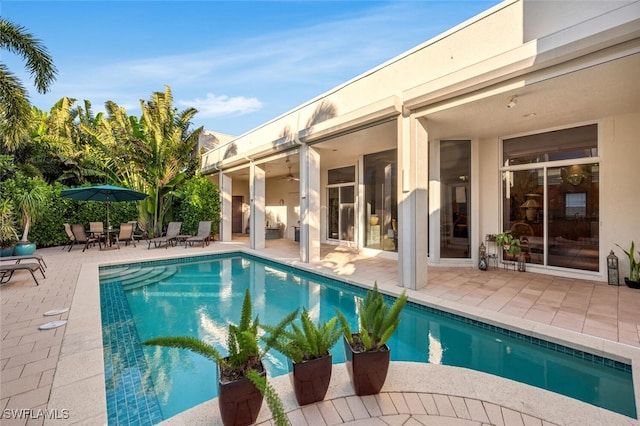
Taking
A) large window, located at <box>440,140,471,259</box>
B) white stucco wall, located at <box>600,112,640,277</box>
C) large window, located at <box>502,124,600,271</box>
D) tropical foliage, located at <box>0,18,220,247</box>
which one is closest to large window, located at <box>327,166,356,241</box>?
large window, located at <box>440,140,471,259</box>

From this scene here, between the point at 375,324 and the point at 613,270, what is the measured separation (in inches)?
294

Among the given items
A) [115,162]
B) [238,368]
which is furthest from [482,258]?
[115,162]

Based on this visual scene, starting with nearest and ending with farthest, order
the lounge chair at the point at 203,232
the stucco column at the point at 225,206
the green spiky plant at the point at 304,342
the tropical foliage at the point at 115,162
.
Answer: the green spiky plant at the point at 304,342 < the tropical foliage at the point at 115,162 < the lounge chair at the point at 203,232 < the stucco column at the point at 225,206

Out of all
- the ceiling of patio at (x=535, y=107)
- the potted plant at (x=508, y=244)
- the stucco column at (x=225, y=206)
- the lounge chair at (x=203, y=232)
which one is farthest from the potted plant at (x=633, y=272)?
the stucco column at (x=225, y=206)

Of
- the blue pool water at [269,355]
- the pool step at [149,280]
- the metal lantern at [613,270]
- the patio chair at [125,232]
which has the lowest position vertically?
the blue pool water at [269,355]

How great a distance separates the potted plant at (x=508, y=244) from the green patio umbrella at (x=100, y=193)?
14.2 meters

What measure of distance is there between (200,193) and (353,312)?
11.9m

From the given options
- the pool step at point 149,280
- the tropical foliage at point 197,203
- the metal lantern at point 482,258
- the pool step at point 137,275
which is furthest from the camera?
the tropical foliage at point 197,203

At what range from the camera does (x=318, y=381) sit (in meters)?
2.70

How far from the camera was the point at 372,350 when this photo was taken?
2814mm

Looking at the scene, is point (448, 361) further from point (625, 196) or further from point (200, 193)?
point (200, 193)

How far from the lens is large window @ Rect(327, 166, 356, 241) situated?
A: 527 inches

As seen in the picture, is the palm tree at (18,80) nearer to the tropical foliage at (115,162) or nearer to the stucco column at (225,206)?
the tropical foliage at (115,162)

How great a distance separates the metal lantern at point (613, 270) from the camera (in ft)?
22.3
